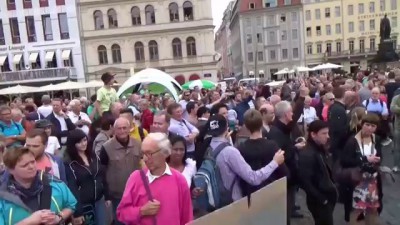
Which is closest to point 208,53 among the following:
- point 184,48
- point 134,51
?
point 184,48

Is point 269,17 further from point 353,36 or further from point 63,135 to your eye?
point 63,135

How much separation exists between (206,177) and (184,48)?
40021 mm

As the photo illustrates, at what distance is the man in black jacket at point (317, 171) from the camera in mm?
4625

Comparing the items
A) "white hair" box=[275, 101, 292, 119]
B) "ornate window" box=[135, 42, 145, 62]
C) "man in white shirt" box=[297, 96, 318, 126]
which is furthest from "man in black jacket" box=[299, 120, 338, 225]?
"ornate window" box=[135, 42, 145, 62]

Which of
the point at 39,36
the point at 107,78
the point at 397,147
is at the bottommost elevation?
the point at 397,147

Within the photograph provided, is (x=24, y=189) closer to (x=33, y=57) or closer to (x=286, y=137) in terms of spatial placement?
(x=286, y=137)

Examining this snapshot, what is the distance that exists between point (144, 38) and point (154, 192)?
41952 mm

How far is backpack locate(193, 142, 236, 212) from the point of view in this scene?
4.43m

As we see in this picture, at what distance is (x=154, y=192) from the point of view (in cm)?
327

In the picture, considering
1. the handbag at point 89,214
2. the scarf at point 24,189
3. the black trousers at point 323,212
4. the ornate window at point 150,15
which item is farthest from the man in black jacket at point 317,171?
the ornate window at point 150,15

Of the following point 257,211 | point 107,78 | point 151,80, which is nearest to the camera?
point 257,211

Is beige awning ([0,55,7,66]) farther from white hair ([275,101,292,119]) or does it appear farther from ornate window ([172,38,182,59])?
white hair ([275,101,292,119])

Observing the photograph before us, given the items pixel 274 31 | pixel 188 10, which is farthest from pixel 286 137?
pixel 274 31

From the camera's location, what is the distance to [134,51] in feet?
145
